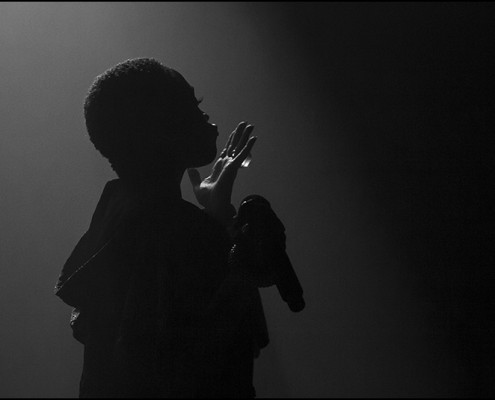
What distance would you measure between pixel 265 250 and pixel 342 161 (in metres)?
1.33

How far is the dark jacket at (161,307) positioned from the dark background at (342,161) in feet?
3.17

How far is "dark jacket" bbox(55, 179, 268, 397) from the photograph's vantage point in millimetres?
745

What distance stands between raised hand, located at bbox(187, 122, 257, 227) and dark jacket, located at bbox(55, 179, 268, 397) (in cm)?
10

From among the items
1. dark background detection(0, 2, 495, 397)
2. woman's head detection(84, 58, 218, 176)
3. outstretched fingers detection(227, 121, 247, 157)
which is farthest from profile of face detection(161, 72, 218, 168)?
dark background detection(0, 2, 495, 397)

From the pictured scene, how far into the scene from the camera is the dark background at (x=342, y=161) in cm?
180

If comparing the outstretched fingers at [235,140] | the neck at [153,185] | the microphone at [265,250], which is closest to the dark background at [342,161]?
the outstretched fingers at [235,140]

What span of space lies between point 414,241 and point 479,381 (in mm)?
570

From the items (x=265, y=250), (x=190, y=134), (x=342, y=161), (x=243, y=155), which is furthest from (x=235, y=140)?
(x=342, y=161)

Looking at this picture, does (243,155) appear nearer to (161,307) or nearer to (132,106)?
(132,106)

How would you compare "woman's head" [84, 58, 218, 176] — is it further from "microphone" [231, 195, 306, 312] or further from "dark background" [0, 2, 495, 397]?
"dark background" [0, 2, 495, 397]

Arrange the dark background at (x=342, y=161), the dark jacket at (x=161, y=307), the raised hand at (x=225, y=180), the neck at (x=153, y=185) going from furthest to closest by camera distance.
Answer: the dark background at (x=342, y=161) < the raised hand at (x=225, y=180) < the neck at (x=153, y=185) < the dark jacket at (x=161, y=307)

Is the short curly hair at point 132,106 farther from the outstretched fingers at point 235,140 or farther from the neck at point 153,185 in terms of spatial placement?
the outstretched fingers at point 235,140

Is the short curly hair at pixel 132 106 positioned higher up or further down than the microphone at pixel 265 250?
higher up

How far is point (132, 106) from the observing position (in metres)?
0.83
